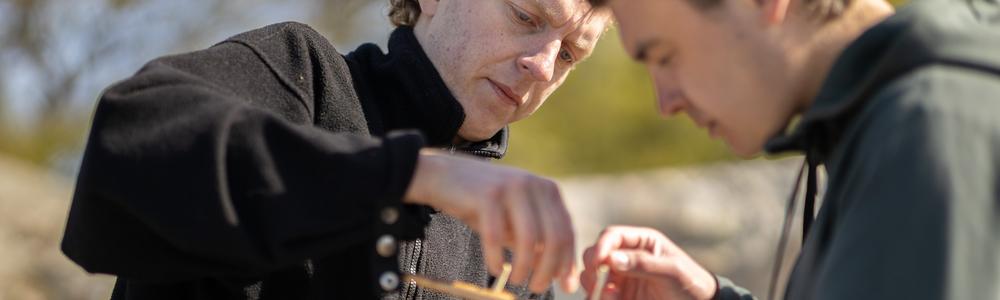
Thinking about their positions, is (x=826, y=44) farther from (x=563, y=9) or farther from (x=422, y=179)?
(x=563, y=9)

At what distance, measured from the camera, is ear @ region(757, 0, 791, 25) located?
141 centimetres

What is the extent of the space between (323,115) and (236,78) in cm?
24

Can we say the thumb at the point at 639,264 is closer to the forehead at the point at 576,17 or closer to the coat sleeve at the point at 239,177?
the coat sleeve at the point at 239,177

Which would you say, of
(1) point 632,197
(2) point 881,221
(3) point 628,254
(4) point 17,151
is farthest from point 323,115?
(4) point 17,151

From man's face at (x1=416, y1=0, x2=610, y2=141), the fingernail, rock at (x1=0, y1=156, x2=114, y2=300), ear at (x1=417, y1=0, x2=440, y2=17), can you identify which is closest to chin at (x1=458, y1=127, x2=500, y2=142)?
man's face at (x1=416, y1=0, x2=610, y2=141)

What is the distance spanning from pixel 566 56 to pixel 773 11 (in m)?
1.11

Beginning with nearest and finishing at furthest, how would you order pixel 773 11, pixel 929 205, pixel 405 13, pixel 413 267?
pixel 929 205, pixel 773 11, pixel 413 267, pixel 405 13

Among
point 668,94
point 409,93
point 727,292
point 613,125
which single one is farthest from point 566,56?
point 613,125

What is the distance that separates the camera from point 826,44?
1.42m

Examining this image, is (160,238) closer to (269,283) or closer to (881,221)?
(269,283)

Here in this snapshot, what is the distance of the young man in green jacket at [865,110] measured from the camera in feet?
3.87

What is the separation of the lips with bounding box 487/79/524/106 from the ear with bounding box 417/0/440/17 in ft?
0.61

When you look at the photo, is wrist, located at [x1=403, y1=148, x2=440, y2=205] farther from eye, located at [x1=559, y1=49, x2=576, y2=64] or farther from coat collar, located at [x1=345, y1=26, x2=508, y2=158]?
eye, located at [x1=559, y1=49, x2=576, y2=64]

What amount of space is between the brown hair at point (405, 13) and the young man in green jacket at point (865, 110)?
99 cm
